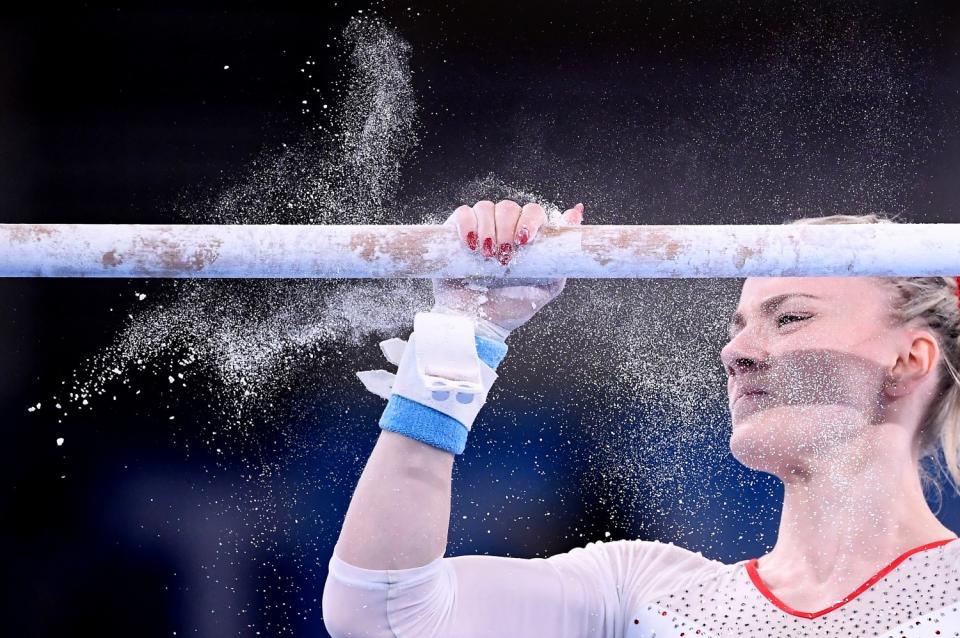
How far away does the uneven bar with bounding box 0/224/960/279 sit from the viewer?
1.18m

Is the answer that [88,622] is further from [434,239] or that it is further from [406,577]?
[434,239]

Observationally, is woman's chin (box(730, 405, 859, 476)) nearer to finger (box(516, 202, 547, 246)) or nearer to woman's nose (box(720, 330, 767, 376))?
woman's nose (box(720, 330, 767, 376))

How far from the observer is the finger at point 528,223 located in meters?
1.20

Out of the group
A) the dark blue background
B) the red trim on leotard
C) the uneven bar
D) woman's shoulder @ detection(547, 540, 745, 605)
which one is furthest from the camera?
the dark blue background

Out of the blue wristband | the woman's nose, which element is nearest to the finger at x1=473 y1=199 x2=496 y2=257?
the blue wristband

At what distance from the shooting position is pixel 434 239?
1.21m

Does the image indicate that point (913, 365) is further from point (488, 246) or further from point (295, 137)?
point (295, 137)

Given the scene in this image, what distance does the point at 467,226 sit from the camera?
121cm

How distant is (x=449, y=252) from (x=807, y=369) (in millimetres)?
684

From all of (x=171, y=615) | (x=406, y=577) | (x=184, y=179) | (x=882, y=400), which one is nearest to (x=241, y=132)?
(x=184, y=179)

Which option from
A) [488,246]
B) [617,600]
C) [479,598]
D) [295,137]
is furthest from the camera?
[295,137]

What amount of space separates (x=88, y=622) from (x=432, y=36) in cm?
181

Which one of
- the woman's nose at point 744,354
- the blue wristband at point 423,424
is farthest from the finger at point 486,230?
the woman's nose at point 744,354

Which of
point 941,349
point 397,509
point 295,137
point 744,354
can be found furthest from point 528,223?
point 295,137
